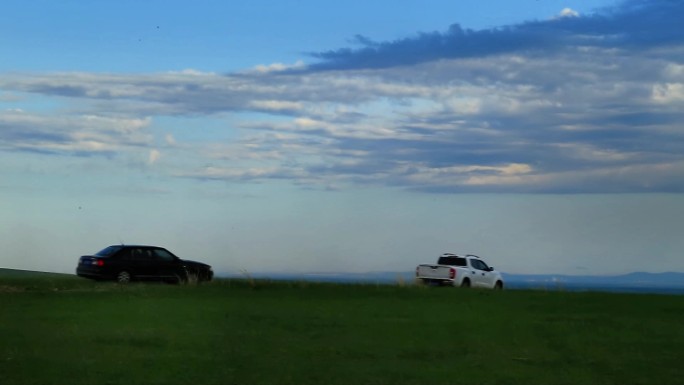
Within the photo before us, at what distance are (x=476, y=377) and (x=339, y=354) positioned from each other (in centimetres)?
289

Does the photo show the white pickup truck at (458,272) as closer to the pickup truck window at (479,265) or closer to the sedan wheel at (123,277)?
the pickup truck window at (479,265)

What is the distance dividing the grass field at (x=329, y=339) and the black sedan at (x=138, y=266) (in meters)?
7.10

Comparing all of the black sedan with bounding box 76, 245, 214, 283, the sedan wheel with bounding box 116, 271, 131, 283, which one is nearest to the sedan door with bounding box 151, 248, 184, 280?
the black sedan with bounding box 76, 245, 214, 283

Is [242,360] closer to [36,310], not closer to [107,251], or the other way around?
[36,310]

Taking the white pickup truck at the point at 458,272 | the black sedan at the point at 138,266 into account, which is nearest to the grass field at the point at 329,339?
the black sedan at the point at 138,266

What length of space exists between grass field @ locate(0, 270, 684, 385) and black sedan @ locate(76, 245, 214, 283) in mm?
7099

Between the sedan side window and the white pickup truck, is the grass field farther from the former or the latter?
the white pickup truck

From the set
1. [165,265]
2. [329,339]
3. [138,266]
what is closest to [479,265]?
[165,265]

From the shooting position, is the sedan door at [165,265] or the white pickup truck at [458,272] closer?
the sedan door at [165,265]

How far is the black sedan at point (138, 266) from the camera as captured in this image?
37375 millimetres

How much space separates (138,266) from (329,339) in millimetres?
20830

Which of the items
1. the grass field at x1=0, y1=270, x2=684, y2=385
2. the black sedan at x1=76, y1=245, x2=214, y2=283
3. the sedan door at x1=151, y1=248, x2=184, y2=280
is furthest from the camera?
the sedan door at x1=151, y1=248, x2=184, y2=280

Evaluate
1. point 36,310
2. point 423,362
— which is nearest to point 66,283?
point 36,310

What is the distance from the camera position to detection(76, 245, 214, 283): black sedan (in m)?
37.4
